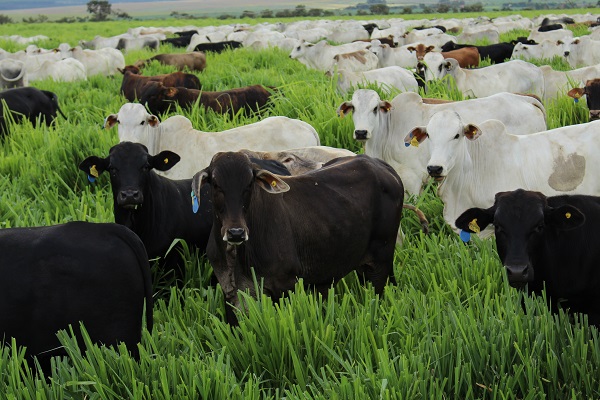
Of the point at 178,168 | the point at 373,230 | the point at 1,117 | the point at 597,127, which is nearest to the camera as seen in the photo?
the point at 373,230

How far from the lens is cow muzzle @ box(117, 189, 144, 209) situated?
461 cm

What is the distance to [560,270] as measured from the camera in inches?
148

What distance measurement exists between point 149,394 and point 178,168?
390 cm

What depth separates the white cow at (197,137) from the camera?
649 cm

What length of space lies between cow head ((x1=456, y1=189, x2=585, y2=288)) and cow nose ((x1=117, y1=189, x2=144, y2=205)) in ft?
6.97

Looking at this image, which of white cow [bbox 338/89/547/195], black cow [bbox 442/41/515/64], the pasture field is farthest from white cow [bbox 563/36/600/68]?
the pasture field

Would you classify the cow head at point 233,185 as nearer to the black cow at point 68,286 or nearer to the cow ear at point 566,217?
the black cow at point 68,286

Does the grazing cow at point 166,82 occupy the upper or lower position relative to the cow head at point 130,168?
lower

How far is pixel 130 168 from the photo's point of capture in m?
4.80

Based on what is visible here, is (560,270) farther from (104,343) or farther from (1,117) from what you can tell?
(1,117)

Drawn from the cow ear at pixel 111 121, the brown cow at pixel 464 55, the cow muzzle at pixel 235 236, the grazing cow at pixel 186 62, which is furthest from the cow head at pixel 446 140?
the grazing cow at pixel 186 62

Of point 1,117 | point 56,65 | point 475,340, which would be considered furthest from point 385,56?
point 475,340

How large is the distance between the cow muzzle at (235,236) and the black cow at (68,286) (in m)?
0.48

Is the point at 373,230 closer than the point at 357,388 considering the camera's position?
No
